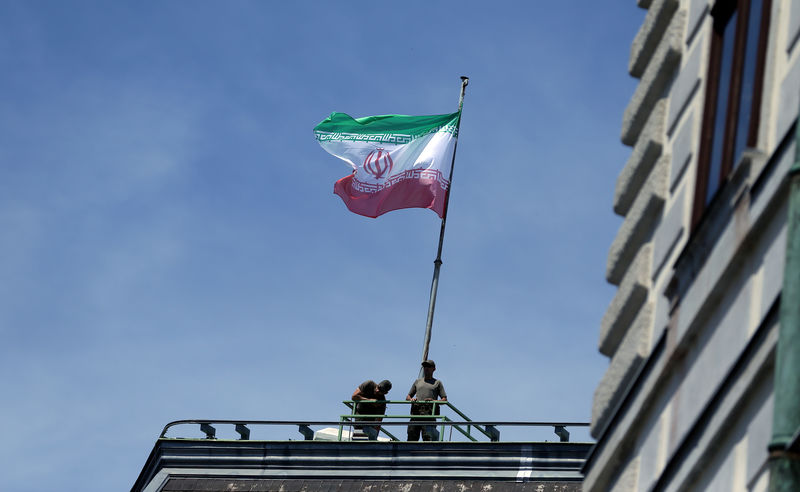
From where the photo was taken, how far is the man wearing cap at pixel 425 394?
2109cm

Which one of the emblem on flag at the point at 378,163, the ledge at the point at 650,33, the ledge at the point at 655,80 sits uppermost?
the emblem on flag at the point at 378,163

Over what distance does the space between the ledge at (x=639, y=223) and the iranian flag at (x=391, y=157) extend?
1807 centimetres

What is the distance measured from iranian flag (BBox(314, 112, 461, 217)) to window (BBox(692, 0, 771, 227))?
19281 millimetres

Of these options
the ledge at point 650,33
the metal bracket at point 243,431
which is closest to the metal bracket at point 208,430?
the metal bracket at point 243,431

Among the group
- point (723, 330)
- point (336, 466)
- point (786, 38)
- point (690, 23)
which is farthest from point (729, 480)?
point (336, 466)

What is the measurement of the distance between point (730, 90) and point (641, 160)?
1.49 metres

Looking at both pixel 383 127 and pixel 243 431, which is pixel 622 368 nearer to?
pixel 243 431

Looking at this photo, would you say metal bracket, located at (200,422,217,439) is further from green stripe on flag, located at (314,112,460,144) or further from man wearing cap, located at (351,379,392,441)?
green stripe on flag, located at (314,112,460,144)

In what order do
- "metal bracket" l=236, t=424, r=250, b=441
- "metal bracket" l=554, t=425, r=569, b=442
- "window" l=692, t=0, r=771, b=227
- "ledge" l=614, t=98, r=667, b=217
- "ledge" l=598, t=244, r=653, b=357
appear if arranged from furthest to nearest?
"metal bracket" l=236, t=424, r=250, b=441 < "metal bracket" l=554, t=425, r=569, b=442 < "ledge" l=614, t=98, r=667, b=217 < "ledge" l=598, t=244, r=653, b=357 < "window" l=692, t=0, r=771, b=227

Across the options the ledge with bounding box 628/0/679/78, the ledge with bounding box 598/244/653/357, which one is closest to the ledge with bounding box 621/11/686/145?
the ledge with bounding box 628/0/679/78

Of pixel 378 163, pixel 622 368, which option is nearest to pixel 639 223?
pixel 622 368

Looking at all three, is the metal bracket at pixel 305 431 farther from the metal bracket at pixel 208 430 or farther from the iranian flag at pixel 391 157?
the iranian flag at pixel 391 157

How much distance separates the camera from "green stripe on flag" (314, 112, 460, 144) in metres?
28.5

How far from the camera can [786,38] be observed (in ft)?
22.5
